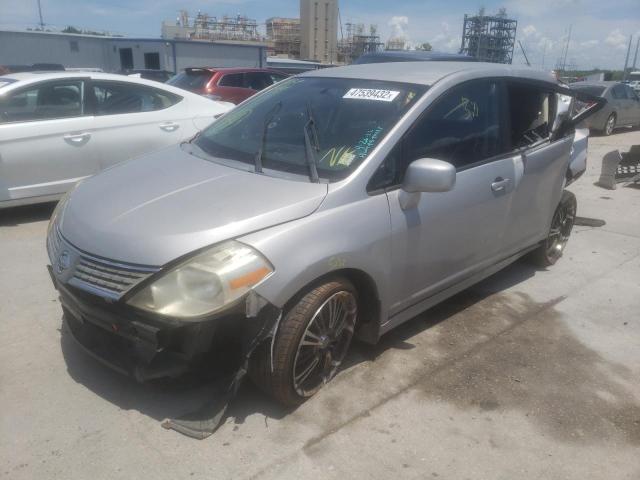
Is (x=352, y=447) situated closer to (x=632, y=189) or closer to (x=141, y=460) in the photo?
(x=141, y=460)

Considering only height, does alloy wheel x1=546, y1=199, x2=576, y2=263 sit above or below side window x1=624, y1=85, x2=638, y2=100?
below

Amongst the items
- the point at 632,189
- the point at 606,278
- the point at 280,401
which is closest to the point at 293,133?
the point at 280,401

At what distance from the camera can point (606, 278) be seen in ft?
15.6

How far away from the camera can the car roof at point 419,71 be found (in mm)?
3330

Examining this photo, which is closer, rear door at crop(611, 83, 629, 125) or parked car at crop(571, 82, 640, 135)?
parked car at crop(571, 82, 640, 135)

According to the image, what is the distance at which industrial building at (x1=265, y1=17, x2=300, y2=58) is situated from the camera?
85812mm

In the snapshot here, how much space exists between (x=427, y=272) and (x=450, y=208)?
41 centimetres

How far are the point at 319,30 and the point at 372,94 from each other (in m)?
80.3

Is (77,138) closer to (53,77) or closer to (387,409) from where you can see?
(53,77)

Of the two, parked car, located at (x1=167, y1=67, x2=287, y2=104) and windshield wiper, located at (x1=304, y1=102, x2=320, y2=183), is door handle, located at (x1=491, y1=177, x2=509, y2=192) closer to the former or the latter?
windshield wiper, located at (x1=304, y1=102, x2=320, y2=183)

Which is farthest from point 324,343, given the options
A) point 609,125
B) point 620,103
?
point 620,103

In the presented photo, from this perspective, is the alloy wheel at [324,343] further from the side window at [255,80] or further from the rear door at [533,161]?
the side window at [255,80]

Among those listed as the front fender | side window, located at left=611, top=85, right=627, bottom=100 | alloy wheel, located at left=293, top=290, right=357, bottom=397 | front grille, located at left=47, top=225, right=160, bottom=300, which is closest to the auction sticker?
the front fender

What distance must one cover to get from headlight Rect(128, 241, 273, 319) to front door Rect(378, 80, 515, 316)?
98 centimetres
